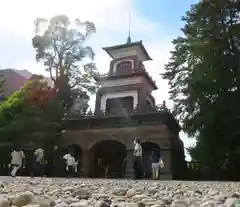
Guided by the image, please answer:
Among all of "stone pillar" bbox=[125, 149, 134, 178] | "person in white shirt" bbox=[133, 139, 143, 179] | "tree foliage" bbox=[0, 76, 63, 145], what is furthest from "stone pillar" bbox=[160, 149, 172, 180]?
"tree foliage" bbox=[0, 76, 63, 145]

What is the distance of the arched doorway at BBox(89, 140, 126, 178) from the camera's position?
71.9ft

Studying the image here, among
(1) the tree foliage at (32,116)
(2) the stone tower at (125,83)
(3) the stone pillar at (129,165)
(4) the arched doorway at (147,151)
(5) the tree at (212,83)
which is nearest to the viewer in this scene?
(5) the tree at (212,83)

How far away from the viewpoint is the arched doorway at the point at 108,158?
2192cm

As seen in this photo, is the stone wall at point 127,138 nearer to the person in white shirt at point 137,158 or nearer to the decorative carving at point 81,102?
the decorative carving at point 81,102

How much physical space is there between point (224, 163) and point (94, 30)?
644 inches

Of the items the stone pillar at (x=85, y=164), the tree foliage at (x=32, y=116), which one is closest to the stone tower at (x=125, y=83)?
the stone pillar at (x=85, y=164)

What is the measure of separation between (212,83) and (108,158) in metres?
9.38

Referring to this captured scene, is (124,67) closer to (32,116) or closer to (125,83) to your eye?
(125,83)

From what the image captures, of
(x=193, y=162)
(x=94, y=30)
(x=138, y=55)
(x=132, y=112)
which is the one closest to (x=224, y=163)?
(x=193, y=162)

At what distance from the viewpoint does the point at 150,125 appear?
778 inches

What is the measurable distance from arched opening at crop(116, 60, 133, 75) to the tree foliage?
5432mm

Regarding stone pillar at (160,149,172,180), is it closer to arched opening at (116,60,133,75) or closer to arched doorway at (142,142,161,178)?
arched doorway at (142,142,161,178)

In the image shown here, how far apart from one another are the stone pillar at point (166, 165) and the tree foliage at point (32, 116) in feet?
25.2

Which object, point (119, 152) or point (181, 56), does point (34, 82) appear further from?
point (181, 56)
